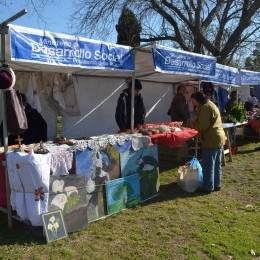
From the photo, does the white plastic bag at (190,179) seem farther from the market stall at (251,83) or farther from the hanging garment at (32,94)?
the market stall at (251,83)

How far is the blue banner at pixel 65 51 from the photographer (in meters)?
4.00

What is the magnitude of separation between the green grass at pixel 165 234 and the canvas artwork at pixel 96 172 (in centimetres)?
19

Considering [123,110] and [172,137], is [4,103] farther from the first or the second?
[172,137]

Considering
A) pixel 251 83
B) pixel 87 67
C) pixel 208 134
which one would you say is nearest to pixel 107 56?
pixel 87 67

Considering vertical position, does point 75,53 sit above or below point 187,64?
below

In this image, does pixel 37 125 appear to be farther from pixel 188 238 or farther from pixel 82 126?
pixel 188 238

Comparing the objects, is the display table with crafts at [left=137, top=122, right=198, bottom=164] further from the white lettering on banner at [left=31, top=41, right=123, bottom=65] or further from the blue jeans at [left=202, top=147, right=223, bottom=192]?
the white lettering on banner at [left=31, top=41, right=123, bottom=65]

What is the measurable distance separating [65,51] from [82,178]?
1635mm

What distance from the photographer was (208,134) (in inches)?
241

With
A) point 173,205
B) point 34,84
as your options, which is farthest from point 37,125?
point 173,205

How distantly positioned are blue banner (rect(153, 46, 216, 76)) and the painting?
310 cm

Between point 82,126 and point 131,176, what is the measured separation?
294 centimetres

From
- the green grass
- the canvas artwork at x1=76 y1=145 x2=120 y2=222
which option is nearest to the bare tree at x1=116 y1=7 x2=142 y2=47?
the green grass

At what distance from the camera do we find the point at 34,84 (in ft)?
21.4
